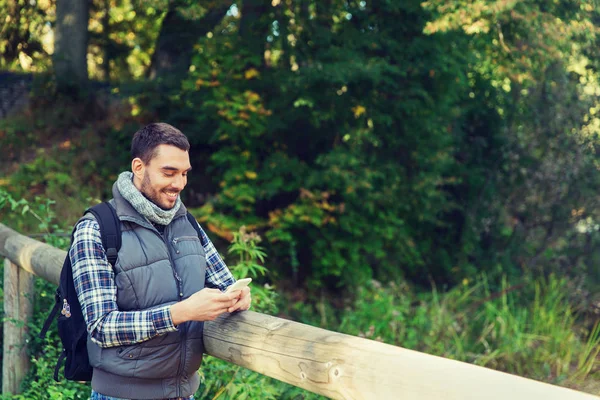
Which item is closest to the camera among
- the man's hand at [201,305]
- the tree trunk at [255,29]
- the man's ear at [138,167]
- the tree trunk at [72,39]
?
the man's hand at [201,305]

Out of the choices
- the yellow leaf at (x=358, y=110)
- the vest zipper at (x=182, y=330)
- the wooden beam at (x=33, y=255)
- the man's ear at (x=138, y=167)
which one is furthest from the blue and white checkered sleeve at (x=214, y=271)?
the yellow leaf at (x=358, y=110)

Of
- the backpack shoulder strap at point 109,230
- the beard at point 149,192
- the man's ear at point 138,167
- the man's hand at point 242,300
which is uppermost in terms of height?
the man's ear at point 138,167

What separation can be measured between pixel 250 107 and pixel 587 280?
5.78 m

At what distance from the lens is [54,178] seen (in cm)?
1098

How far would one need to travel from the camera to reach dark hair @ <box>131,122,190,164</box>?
245 centimetres

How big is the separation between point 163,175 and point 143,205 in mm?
126

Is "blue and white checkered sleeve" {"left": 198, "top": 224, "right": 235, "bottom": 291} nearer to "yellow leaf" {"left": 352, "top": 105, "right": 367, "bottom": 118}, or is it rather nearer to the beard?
the beard

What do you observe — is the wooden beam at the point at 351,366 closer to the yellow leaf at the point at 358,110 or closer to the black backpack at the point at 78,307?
the black backpack at the point at 78,307

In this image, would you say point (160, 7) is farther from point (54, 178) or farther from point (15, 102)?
point (15, 102)

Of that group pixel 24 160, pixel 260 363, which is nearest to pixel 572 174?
pixel 24 160

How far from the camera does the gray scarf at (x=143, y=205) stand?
2.42 metres

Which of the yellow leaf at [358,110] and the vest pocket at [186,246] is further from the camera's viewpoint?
the yellow leaf at [358,110]

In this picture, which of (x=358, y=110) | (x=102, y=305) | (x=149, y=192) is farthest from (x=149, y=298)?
(x=358, y=110)

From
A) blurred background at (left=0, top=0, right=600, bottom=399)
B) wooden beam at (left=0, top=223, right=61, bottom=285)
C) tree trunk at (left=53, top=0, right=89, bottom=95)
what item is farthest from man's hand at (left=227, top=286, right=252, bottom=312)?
tree trunk at (left=53, top=0, right=89, bottom=95)
